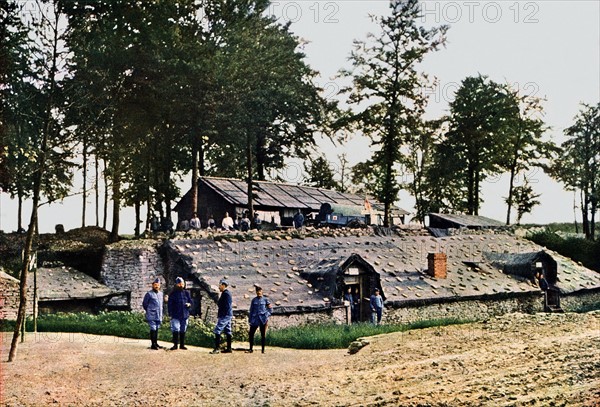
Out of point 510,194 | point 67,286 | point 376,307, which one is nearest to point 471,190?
point 510,194

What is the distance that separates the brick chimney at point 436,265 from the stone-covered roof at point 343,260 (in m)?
0.36

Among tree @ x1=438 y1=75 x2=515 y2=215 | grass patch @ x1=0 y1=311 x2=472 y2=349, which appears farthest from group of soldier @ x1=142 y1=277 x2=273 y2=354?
tree @ x1=438 y1=75 x2=515 y2=215

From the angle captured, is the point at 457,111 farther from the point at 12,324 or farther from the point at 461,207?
the point at 12,324

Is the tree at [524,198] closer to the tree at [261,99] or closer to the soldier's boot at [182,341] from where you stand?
the tree at [261,99]

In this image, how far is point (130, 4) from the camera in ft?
123

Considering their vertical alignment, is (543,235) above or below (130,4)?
below

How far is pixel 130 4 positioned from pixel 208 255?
43.4ft

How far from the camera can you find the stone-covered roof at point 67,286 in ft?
Answer: 110

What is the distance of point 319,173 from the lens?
73.0m

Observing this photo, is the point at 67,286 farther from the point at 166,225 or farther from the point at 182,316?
the point at 182,316

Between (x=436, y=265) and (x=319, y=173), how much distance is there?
3672cm

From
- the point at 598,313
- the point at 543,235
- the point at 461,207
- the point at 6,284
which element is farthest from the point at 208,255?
the point at 461,207

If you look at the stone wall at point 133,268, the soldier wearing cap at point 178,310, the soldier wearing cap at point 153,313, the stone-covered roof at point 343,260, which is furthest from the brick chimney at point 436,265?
the soldier wearing cap at point 153,313

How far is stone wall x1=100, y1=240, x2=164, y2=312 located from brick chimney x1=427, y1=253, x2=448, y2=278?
12.8 metres
